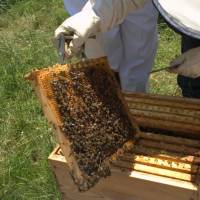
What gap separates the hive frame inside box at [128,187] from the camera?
5.77 feet

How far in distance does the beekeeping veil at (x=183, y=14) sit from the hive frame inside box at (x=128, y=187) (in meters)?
0.62

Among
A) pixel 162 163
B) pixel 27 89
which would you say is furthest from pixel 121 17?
pixel 27 89

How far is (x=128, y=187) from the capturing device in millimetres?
1896

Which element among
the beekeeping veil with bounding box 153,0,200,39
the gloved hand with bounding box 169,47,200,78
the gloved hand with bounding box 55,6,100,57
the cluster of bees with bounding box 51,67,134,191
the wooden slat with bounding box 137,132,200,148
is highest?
the beekeeping veil with bounding box 153,0,200,39

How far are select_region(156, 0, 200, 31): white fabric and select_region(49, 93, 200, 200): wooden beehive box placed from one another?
0.55 m

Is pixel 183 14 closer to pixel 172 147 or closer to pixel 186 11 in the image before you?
pixel 186 11

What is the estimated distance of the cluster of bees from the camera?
1751 millimetres

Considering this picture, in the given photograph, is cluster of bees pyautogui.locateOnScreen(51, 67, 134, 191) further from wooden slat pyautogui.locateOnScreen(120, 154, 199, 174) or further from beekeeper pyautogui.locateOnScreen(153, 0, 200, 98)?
beekeeper pyautogui.locateOnScreen(153, 0, 200, 98)

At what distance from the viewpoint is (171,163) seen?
1804 mm

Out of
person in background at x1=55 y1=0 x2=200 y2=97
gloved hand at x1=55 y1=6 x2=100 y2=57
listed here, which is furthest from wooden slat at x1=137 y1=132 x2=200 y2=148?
gloved hand at x1=55 y1=6 x2=100 y2=57

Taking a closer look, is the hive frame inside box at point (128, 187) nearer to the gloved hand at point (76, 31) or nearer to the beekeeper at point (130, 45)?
the gloved hand at point (76, 31)

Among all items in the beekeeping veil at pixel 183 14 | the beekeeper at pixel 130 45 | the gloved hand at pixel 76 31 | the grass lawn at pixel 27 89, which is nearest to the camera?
the beekeeping veil at pixel 183 14

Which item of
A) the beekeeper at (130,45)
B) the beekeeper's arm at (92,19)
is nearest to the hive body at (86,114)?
the beekeeper's arm at (92,19)

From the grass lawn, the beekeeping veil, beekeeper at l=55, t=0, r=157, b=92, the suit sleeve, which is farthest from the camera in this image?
beekeeper at l=55, t=0, r=157, b=92
